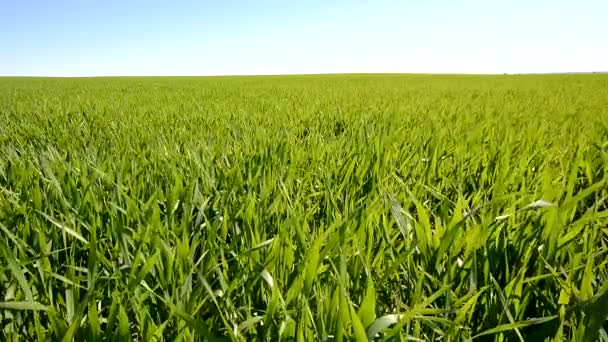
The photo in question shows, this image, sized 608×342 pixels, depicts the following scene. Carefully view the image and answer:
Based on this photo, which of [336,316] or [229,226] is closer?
[336,316]

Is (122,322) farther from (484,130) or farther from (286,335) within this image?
(484,130)

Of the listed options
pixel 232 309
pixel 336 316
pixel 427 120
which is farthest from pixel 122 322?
pixel 427 120

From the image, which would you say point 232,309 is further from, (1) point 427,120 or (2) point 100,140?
(1) point 427,120

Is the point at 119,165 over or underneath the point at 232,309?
over

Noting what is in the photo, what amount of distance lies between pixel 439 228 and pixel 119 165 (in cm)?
145

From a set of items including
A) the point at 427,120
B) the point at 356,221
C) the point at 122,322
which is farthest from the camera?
the point at 427,120

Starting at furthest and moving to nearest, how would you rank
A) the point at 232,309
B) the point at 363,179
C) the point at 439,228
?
1. the point at 363,179
2. the point at 439,228
3. the point at 232,309

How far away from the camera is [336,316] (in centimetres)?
68

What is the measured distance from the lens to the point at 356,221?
1.11 meters

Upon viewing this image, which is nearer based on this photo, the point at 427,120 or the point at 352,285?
the point at 352,285

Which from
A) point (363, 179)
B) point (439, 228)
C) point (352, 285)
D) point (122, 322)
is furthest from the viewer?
point (363, 179)

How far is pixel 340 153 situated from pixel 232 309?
144 centimetres

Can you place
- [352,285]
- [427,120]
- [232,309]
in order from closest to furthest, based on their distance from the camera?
[232,309] < [352,285] < [427,120]

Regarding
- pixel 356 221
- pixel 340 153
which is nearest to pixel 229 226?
pixel 356 221
